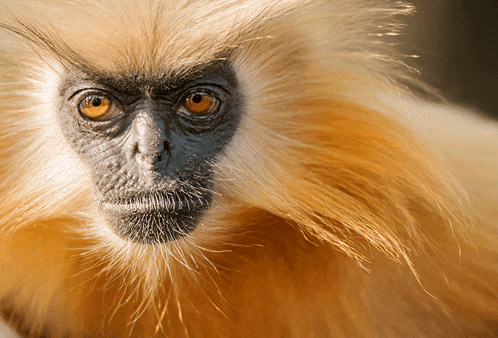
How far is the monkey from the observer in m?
1.16

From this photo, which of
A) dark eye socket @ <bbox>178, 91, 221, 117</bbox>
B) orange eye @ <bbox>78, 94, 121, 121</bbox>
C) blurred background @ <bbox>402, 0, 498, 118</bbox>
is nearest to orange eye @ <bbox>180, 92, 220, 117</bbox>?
dark eye socket @ <bbox>178, 91, 221, 117</bbox>

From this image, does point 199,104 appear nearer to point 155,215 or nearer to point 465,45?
point 155,215

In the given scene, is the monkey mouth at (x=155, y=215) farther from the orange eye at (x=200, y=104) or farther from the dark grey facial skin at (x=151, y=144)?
the orange eye at (x=200, y=104)

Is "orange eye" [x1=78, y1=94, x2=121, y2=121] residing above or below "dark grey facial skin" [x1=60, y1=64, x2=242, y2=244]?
above

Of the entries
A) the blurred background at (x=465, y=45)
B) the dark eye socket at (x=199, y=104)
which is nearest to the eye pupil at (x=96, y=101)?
the dark eye socket at (x=199, y=104)

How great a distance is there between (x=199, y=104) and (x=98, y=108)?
10.2 inches

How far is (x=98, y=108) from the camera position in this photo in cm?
122

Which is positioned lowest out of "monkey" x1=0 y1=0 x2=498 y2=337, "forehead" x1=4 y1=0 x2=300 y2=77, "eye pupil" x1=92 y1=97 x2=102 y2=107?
"monkey" x1=0 y1=0 x2=498 y2=337

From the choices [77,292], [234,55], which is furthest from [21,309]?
[234,55]

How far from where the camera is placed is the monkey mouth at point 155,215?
3.83 feet

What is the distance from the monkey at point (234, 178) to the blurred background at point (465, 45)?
0.58 metres

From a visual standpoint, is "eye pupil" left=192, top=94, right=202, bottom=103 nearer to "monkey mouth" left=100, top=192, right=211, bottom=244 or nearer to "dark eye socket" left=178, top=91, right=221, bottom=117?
"dark eye socket" left=178, top=91, right=221, bottom=117

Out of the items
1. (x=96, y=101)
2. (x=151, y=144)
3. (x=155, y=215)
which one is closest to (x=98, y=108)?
(x=96, y=101)

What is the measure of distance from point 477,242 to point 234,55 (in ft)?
2.83
